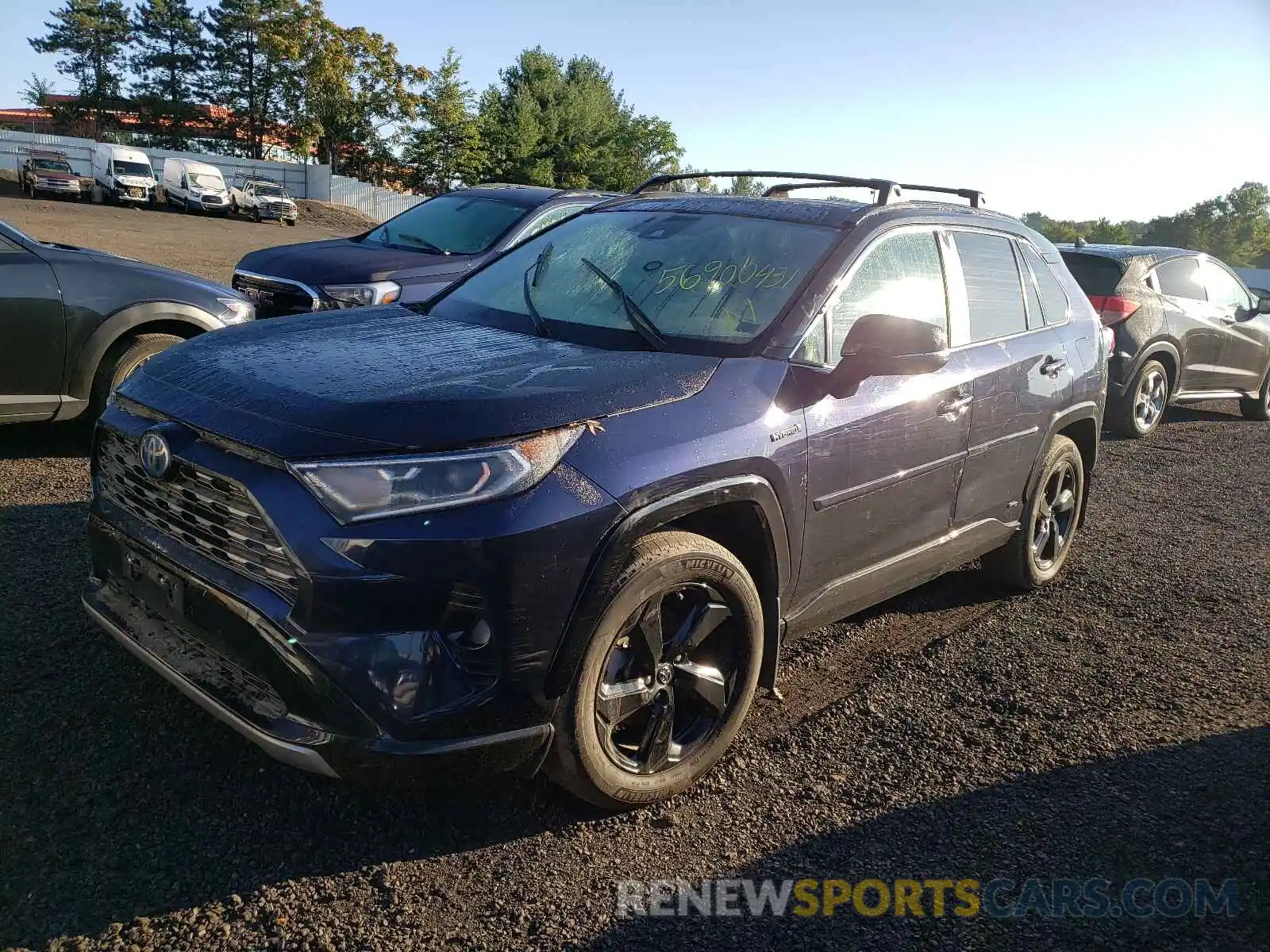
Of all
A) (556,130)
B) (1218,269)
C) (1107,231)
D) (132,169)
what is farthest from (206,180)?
(1107,231)

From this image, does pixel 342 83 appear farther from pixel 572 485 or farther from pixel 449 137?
pixel 572 485

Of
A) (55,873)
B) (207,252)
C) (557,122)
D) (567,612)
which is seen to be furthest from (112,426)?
A: (557,122)

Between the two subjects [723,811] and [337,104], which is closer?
[723,811]

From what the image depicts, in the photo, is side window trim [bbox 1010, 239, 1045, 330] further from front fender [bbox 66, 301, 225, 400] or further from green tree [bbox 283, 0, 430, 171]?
green tree [bbox 283, 0, 430, 171]

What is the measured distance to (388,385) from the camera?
269 centimetres

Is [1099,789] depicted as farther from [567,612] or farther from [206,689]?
[206,689]

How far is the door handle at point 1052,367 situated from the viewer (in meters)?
4.46

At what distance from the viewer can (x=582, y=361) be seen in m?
3.02

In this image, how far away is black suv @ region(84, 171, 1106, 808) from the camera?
7.84 ft

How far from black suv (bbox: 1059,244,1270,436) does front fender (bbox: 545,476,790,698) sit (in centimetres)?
728

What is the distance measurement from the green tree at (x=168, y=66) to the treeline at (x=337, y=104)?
A: 7 cm

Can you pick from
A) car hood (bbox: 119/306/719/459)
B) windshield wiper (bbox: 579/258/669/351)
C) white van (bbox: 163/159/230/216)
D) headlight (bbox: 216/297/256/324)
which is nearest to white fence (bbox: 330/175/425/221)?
white van (bbox: 163/159/230/216)

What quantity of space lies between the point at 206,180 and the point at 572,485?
3783cm

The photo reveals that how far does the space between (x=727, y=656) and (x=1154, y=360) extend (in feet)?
26.0
